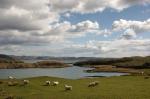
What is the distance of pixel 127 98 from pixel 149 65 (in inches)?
5601

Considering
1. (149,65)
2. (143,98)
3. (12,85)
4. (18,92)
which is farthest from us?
(149,65)

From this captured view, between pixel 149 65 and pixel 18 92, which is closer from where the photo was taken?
pixel 18 92

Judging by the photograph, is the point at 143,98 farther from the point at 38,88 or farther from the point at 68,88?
the point at 38,88

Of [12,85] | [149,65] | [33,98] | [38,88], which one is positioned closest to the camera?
[33,98]

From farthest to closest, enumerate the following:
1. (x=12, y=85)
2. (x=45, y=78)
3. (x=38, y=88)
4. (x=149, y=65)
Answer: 1. (x=149, y=65)
2. (x=45, y=78)
3. (x=12, y=85)
4. (x=38, y=88)

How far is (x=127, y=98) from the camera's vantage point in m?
35.2

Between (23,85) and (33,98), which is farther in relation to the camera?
(23,85)

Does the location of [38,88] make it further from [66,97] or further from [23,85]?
[66,97]

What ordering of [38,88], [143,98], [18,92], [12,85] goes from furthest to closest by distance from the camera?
[12,85], [38,88], [18,92], [143,98]

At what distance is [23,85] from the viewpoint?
5062 centimetres

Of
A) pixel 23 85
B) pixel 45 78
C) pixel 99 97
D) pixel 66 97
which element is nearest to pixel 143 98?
pixel 99 97

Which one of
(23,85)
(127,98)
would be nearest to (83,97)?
(127,98)

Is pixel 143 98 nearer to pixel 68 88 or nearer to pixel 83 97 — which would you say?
pixel 83 97

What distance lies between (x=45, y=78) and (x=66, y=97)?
29132 millimetres
